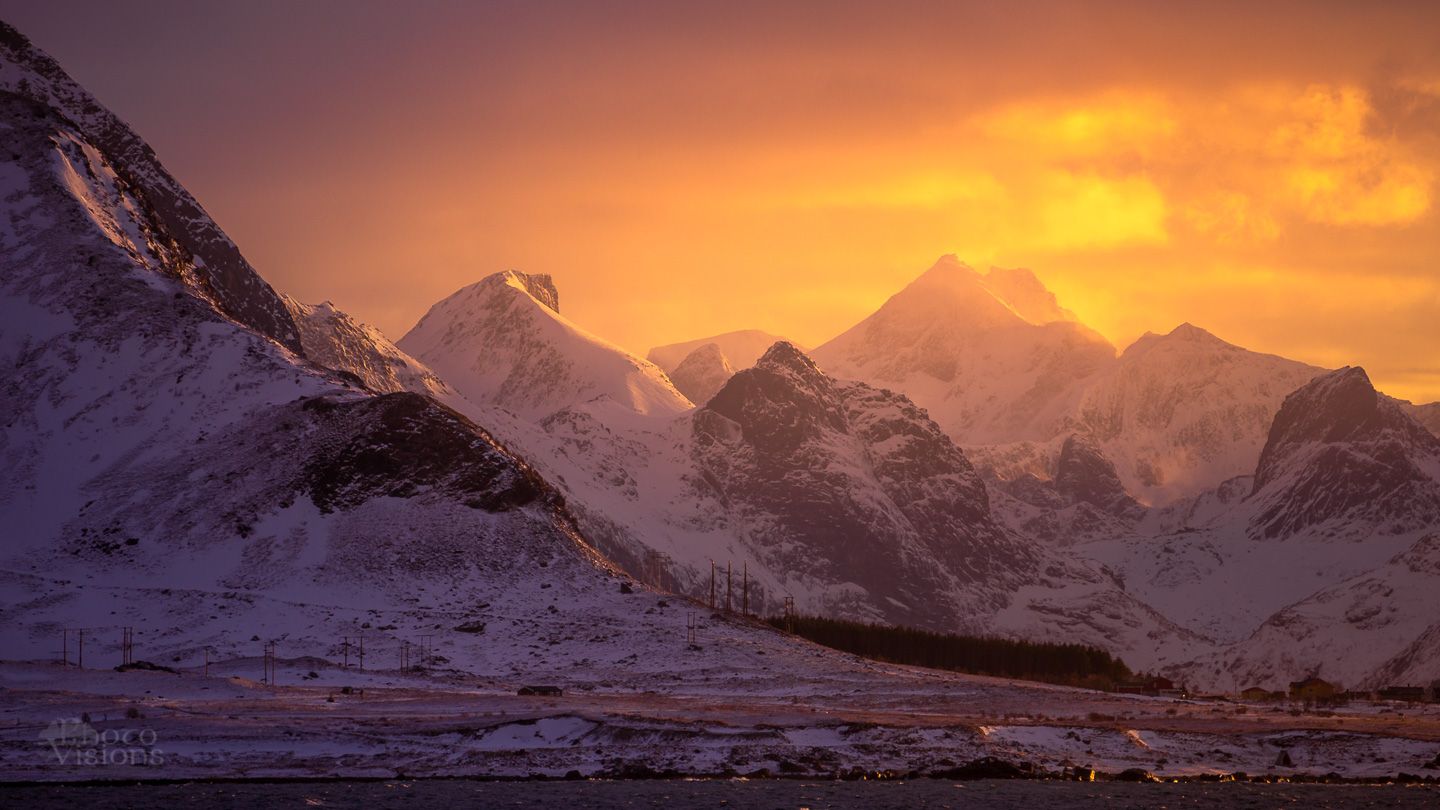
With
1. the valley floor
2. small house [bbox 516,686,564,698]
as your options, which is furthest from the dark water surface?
small house [bbox 516,686,564,698]

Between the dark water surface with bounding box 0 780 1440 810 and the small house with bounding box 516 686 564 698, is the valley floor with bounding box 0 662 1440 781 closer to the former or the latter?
the small house with bounding box 516 686 564 698

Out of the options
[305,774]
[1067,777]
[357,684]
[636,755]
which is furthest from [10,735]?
[1067,777]

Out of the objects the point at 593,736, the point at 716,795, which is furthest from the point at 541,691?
the point at 716,795

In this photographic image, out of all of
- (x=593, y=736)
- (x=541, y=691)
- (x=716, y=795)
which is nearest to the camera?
(x=716, y=795)

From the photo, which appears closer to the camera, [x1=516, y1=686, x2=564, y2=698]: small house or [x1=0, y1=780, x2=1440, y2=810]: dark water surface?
[x1=0, y1=780, x2=1440, y2=810]: dark water surface

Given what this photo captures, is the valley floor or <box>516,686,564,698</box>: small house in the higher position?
<box>516,686,564,698</box>: small house

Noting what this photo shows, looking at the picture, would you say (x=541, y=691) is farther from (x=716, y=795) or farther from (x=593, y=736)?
(x=716, y=795)

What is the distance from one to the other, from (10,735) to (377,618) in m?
85.4

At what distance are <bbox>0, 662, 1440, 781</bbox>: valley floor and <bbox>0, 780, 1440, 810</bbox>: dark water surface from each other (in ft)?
13.1

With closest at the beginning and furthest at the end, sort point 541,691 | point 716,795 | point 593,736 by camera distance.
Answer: point 716,795
point 593,736
point 541,691

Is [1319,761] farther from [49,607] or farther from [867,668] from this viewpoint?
[49,607]

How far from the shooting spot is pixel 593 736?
111500mm

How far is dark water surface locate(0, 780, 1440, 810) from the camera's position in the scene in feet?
281

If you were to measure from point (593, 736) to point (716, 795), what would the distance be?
2199 cm
